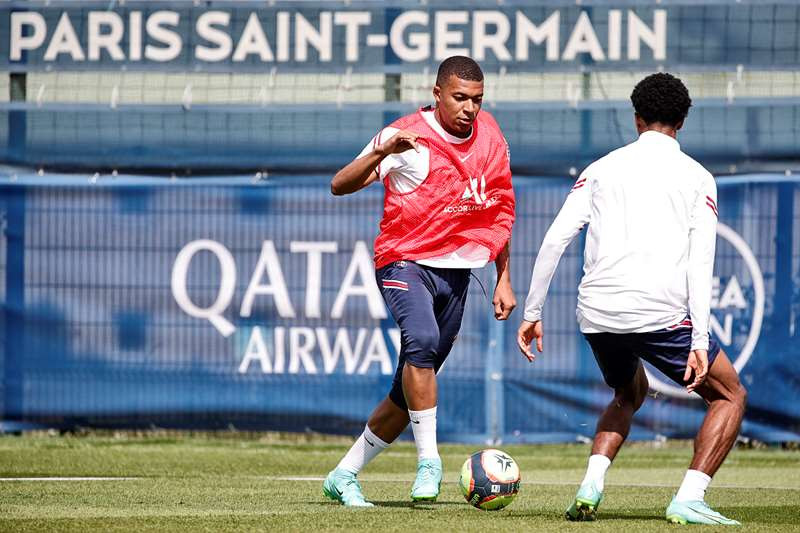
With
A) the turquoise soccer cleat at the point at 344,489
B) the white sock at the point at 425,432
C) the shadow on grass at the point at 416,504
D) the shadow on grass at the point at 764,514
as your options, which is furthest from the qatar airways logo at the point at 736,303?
the white sock at the point at 425,432

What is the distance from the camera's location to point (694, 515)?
597cm

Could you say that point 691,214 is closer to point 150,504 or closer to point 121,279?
point 150,504

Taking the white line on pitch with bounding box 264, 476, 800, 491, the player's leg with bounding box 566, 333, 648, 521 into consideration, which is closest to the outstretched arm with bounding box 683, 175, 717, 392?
the player's leg with bounding box 566, 333, 648, 521

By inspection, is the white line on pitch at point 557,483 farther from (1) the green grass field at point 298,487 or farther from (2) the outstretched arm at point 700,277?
(2) the outstretched arm at point 700,277

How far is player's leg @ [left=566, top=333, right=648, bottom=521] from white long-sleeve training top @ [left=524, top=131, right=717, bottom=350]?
0.41 feet

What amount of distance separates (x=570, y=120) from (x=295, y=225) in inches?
91.4

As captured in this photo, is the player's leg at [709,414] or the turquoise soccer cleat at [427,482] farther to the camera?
the turquoise soccer cleat at [427,482]

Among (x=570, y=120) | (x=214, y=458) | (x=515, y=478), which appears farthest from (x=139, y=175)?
(x=515, y=478)

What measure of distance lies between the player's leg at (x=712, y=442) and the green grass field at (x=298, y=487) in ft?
0.38

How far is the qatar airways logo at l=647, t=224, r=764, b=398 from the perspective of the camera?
36.2 feet

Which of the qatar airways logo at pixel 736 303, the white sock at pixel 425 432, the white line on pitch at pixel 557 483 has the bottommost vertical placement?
the white line on pitch at pixel 557 483

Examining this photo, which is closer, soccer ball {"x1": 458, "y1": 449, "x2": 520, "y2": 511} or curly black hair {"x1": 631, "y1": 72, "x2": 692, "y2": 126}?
curly black hair {"x1": 631, "y1": 72, "x2": 692, "y2": 126}

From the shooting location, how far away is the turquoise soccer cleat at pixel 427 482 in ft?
21.4

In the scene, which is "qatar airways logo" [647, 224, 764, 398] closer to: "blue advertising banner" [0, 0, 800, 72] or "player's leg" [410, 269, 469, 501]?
"blue advertising banner" [0, 0, 800, 72]
